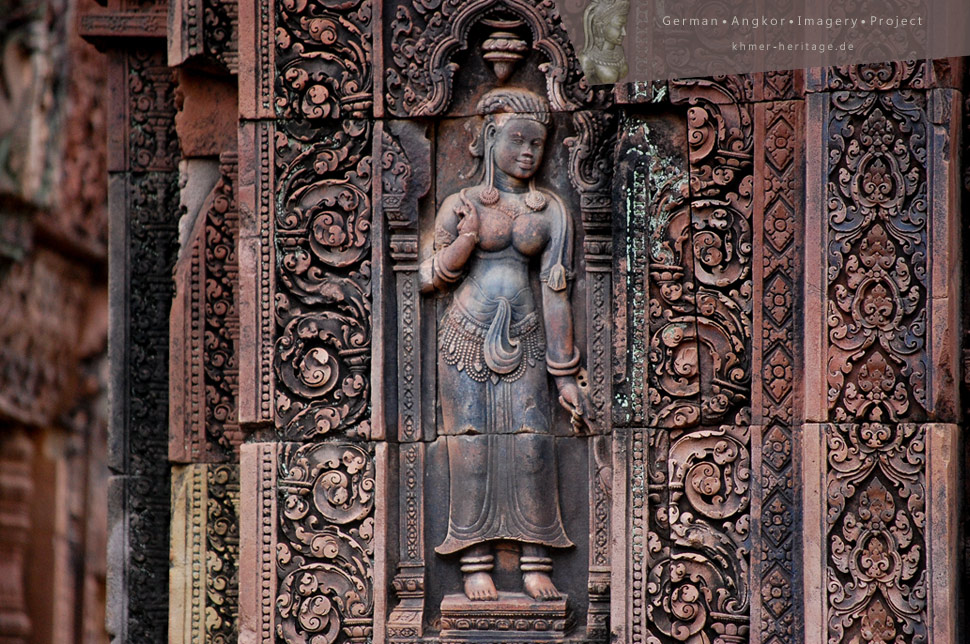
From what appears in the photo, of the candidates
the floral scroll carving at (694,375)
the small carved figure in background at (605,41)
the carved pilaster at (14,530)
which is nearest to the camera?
the floral scroll carving at (694,375)

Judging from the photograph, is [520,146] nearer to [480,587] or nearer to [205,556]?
[480,587]

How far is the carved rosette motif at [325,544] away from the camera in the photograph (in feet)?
26.5

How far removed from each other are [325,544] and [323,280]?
4.46ft

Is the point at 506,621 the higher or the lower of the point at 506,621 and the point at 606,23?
Answer: the lower

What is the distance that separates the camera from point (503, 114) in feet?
27.2

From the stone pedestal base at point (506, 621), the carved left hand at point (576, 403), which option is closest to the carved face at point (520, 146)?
the carved left hand at point (576, 403)

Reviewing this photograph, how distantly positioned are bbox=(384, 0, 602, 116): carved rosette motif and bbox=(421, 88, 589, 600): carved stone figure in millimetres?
210

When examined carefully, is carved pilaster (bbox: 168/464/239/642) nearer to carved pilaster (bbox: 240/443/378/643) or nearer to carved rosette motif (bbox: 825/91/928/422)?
carved pilaster (bbox: 240/443/378/643)

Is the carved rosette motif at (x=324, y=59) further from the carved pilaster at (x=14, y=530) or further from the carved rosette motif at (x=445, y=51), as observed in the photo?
the carved pilaster at (x=14, y=530)

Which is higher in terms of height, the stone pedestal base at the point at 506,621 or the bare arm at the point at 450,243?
the bare arm at the point at 450,243

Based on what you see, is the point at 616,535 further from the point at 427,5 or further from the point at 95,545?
the point at 95,545

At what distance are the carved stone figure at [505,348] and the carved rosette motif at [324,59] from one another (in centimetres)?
68

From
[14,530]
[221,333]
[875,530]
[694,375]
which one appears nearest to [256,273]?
[221,333]

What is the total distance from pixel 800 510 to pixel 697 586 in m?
0.63
